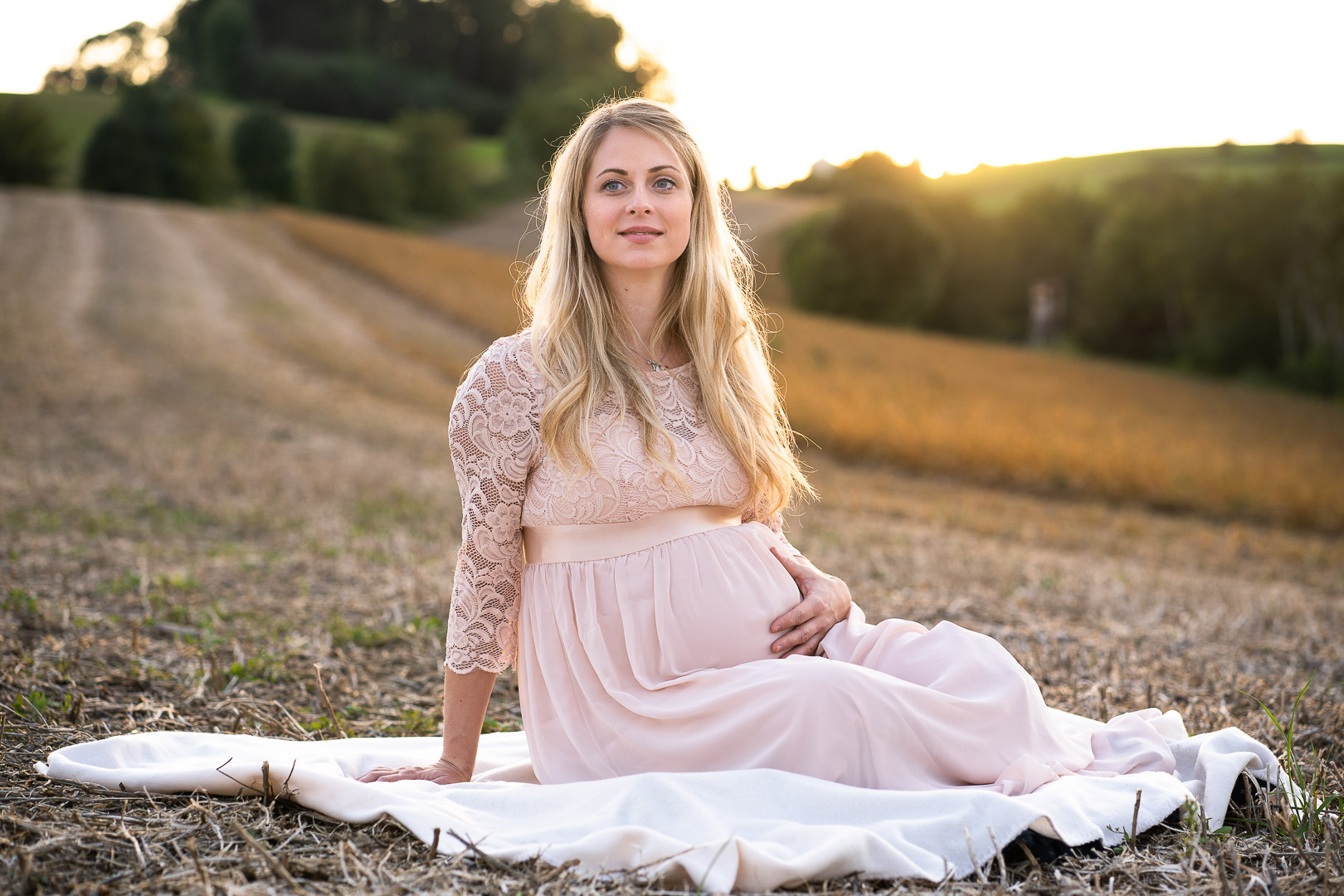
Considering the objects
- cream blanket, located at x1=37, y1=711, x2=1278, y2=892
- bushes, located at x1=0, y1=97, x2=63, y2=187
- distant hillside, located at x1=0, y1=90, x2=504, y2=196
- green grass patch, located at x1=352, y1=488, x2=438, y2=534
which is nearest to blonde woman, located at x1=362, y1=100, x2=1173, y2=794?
cream blanket, located at x1=37, y1=711, x2=1278, y2=892

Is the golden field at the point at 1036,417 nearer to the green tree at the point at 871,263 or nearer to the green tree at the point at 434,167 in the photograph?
the green tree at the point at 871,263

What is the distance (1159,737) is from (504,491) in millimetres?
1815

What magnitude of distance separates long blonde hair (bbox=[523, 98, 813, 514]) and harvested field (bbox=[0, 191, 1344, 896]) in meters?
1.10

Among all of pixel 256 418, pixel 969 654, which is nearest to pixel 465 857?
pixel 969 654

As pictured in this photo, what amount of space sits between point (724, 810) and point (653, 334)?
131 cm

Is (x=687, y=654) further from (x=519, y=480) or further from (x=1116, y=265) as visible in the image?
(x=1116, y=265)

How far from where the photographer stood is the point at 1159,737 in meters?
2.57

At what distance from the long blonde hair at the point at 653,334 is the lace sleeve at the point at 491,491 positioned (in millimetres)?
72

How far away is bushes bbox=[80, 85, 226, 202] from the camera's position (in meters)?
45.9

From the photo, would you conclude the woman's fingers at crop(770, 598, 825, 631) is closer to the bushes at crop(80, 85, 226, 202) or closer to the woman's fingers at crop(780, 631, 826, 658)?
the woman's fingers at crop(780, 631, 826, 658)

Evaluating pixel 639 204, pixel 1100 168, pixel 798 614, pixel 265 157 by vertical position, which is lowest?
→ pixel 798 614

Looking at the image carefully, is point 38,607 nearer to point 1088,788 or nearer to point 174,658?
point 174,658

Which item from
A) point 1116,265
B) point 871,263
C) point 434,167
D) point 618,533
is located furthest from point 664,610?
point 434,167

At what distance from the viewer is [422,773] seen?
256 cm
